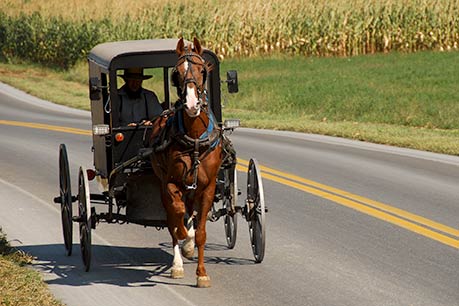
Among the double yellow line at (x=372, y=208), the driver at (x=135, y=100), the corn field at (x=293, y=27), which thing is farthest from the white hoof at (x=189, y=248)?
the corn field at (x=293, y=27)

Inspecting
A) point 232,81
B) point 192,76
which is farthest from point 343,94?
point 192,76

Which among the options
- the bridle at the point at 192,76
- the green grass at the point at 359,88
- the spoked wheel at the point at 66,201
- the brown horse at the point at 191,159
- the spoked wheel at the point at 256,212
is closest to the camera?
the bridle at the point at 192,76

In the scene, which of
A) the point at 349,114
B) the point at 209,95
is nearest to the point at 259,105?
the point at 349,114

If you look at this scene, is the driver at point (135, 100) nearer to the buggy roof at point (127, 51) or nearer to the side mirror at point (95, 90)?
the buggy roof at point (127, 51)

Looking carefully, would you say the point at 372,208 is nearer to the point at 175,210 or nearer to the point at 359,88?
the point at 175,210

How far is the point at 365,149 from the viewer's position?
865 inches

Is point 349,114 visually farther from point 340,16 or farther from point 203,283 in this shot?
point 203,283

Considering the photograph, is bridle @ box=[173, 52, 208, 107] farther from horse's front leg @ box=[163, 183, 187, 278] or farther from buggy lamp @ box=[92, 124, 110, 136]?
buggy lamp @ box=[92, 124, 110, 136]

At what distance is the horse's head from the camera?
9923mm

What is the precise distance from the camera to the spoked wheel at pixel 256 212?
11289 mm

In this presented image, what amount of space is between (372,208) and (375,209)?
83 mm

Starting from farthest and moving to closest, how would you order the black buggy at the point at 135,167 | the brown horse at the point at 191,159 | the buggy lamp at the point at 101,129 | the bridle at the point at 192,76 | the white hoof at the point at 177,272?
the buggy lamp at the point at 101,129
the black buggy at the point at 135,167
the white hoof at the point at 177,272
the brown horse at the point at 191,159
the bridle at the point at 192,76

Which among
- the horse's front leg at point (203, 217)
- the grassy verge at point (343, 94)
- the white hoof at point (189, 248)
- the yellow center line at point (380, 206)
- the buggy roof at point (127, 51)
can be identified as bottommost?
the grassy verge at point (343, 94)

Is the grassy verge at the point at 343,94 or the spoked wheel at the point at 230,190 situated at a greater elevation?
the spoked wheel at the point at 230,190
